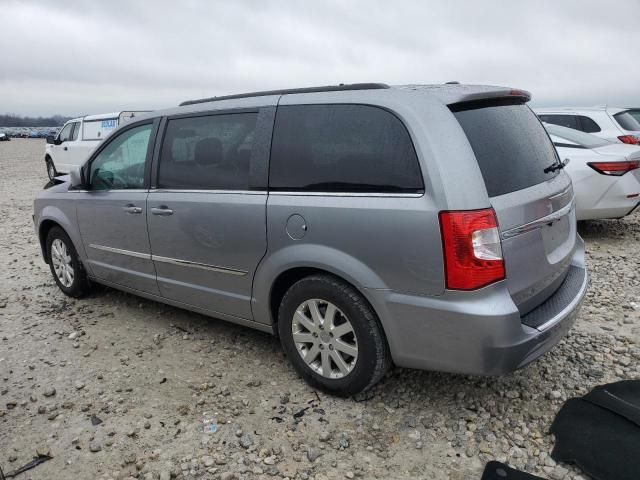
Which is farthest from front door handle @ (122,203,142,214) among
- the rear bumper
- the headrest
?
the rear bumper

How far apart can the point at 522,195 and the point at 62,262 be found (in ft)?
13.8

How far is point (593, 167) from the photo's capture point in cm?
629

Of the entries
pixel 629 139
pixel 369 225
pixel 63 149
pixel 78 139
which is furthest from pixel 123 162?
pixel 63 149

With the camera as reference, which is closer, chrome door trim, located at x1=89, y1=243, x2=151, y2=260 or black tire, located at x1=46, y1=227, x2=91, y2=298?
chrome door trim, located at x1=89, y1=243, x2=151, y2=260

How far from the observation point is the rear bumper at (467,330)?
254 centimetres

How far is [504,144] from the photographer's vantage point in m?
2.88

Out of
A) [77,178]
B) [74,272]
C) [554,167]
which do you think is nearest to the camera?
[554,167]

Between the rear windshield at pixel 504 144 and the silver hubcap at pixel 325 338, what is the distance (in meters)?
1.09

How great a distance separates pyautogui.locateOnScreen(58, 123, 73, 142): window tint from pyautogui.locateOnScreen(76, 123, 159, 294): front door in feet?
40.3

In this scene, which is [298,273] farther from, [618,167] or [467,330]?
[618,167]

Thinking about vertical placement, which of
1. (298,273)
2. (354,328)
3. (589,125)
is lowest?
(354,328)

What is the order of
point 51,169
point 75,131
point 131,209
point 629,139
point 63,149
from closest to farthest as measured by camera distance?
1. point 131,209
2. point 629,139
3. point 75,131
4. point 63,149
5. point 51,169

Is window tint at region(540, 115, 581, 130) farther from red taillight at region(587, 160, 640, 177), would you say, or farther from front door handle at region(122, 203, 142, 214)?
front door handle at region(122, 203, 142, 214)

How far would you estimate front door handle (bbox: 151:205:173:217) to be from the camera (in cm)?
373
